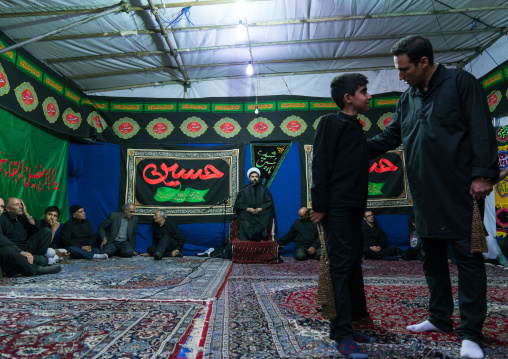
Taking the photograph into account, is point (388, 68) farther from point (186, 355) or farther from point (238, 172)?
point (186, 355)

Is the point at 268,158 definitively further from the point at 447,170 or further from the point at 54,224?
the point at 447,170

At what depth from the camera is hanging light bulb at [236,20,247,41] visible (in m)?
4.23

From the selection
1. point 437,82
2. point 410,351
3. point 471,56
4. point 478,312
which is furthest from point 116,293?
point 471,56

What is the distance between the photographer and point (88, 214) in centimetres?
599

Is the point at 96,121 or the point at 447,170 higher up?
the point at 96,121

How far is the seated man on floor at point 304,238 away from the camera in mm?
5316

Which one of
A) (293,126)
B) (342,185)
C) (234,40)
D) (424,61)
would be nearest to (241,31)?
(234,40)

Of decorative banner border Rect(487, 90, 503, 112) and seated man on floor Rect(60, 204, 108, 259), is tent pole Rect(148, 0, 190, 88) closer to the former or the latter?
seated man on floor Rect(60, 204, 108, 259)

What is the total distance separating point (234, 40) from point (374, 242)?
375 centimetres

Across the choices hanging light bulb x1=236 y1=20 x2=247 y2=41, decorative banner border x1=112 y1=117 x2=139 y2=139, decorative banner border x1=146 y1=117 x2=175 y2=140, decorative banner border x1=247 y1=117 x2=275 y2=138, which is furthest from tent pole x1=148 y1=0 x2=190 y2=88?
decorative banner border x1=247 y1=117 x2=275 y2=138

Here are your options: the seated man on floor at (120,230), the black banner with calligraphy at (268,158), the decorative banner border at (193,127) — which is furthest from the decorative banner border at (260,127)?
the seated man on floor at (120,230)

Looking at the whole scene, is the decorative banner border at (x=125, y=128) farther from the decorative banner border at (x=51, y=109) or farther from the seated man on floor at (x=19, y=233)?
the seated man on floor at (x=19, y=233)

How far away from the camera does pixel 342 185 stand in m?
1.50

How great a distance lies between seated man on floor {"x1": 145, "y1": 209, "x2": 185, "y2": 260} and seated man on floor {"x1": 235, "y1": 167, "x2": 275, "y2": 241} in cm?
108
